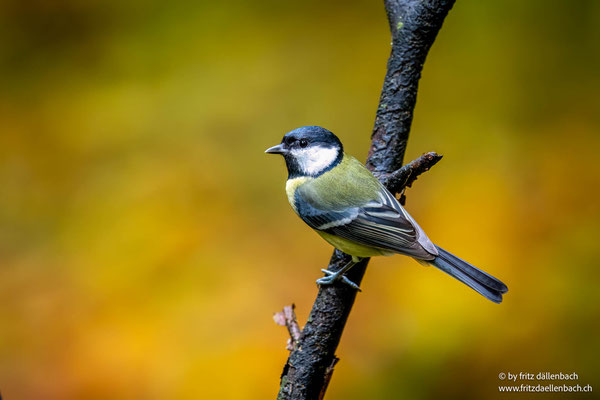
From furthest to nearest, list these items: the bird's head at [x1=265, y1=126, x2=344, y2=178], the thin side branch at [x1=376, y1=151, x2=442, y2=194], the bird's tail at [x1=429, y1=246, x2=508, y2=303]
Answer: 1. the bird's head at [x1=265, y1=126, x2=344, y2=178]
2. the bird's tail at [x1=429, y1=246, x2=508, y2=303]
3. the thin side branch at [x1=376, y1=151, x2=442, y2=194]

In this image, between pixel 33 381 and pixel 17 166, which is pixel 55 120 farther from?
pixel 33 381

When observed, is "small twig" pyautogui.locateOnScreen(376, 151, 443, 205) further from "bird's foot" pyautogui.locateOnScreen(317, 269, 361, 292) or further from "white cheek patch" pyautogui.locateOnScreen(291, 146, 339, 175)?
"bird's foot" pyautogui.locateOnScreen(317, 269, 361, 292)

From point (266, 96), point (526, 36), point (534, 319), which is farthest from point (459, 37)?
point (534, 319)

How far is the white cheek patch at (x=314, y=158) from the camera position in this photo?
1.83m

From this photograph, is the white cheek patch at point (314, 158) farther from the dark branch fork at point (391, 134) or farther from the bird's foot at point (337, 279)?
the bird's foot at point (337, 279)

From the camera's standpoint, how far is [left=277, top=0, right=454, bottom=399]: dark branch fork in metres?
1.59

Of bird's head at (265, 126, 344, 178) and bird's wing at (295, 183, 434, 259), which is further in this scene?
bird's head at (265, 126, 344, 178)

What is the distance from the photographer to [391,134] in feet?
5.83

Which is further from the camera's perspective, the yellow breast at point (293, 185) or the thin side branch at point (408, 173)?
the yellow breast at point (293, 185)

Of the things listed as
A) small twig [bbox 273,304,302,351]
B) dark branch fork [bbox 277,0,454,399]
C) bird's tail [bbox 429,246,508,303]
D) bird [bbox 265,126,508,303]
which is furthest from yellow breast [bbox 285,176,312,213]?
bird's tail [bbox 429,246,508,303]

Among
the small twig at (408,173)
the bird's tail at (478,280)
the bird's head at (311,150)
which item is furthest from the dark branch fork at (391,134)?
the bird's tail at (478,280)

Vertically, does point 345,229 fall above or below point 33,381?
above

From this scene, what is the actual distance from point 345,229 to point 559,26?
1656mm

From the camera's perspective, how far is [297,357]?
61.9 inches
